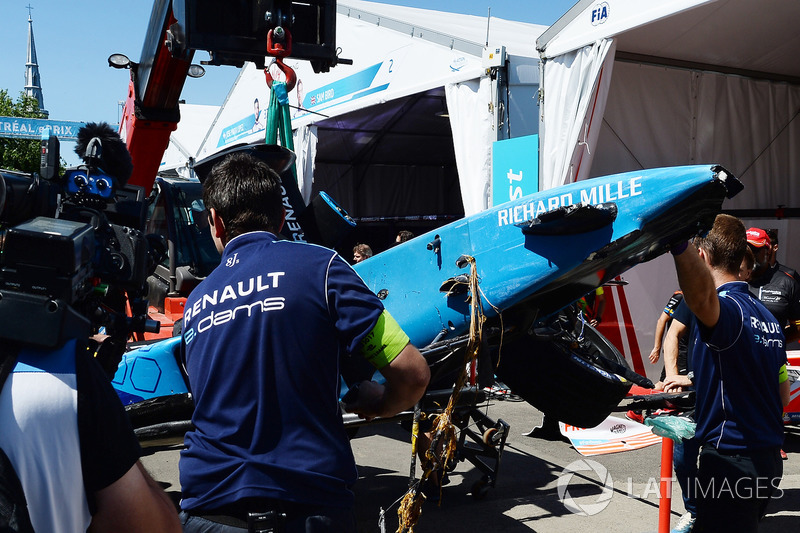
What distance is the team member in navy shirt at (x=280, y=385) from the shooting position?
5.66 feet

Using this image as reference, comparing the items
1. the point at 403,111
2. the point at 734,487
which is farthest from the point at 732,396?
the point at 403,111

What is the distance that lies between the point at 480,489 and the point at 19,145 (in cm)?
2060

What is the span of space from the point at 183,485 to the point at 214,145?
1379 centimetres

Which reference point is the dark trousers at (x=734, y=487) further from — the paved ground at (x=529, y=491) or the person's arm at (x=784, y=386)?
the paved ground at (x=529, y=491)

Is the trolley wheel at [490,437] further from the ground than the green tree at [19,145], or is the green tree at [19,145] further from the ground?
the green tree at [19,145]

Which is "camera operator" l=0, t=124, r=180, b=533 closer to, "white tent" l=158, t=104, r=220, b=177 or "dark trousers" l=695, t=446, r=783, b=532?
"dark trousers" l=695, t=446, r=783, b=532

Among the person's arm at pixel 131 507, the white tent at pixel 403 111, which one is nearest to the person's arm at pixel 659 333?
the white tent at pixel 403 111

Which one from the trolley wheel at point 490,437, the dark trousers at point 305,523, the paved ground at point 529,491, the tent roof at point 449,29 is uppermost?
the tent roof at point 449,29

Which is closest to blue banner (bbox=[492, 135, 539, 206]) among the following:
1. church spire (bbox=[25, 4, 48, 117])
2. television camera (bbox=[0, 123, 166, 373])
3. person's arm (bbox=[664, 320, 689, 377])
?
person's arm (bbox=[664, 320, 689, 377])

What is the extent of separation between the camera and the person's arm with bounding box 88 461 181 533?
3.99 ft

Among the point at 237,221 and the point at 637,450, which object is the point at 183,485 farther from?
the point at 637,450

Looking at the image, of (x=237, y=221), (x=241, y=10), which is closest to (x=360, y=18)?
(x=241, y=10)

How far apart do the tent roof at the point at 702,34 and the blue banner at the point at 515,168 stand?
3.15 feet

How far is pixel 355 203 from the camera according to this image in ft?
56.0
